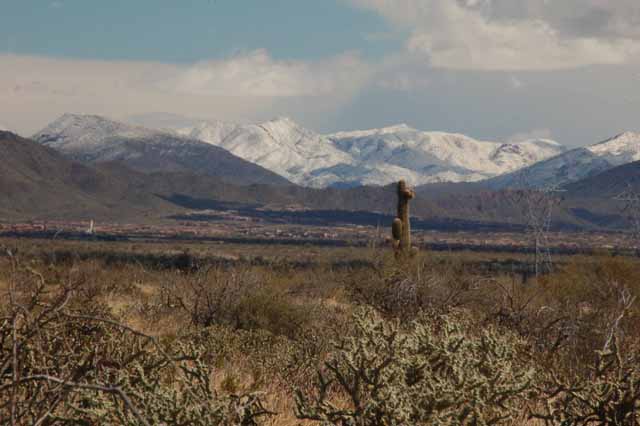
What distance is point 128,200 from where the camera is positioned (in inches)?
6944

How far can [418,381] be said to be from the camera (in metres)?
4.82

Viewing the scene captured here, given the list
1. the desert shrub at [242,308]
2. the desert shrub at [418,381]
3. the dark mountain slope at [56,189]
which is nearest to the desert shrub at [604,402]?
the desert shrub at [418,381]

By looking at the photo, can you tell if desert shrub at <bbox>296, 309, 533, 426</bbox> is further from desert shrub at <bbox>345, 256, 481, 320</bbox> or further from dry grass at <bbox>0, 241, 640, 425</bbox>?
desert shrub at <bbox>345, 256, 481, 320</bbox>

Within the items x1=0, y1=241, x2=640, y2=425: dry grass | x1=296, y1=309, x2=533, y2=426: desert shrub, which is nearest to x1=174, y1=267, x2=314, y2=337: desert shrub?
x1=0, y1=241, x2=640, y2=425: dry grass

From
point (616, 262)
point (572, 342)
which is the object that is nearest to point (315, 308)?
point (572, 342)

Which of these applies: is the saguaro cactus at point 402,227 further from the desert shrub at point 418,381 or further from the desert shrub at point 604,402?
the desert shrub at point 418,381

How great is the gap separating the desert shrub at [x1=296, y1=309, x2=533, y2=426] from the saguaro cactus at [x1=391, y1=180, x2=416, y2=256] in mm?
15890

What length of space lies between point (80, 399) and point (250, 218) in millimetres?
181312

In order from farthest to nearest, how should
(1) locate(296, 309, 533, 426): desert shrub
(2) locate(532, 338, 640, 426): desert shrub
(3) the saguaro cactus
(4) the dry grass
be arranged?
1. (3) the saguaro cactus
2. (4) the dry grass
3. (2) locate(532, 338, 640, 426): desert shrub
4. (1) locate(296, 309, 533, 426): desert shrub

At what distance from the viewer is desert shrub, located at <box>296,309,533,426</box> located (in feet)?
14.2

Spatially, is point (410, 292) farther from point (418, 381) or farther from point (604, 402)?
point (418, 381)

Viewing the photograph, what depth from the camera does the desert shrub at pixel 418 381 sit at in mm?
4316

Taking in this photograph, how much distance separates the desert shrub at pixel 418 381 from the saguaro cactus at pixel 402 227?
15.9 m

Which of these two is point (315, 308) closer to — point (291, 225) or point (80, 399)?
point (80, 399)
